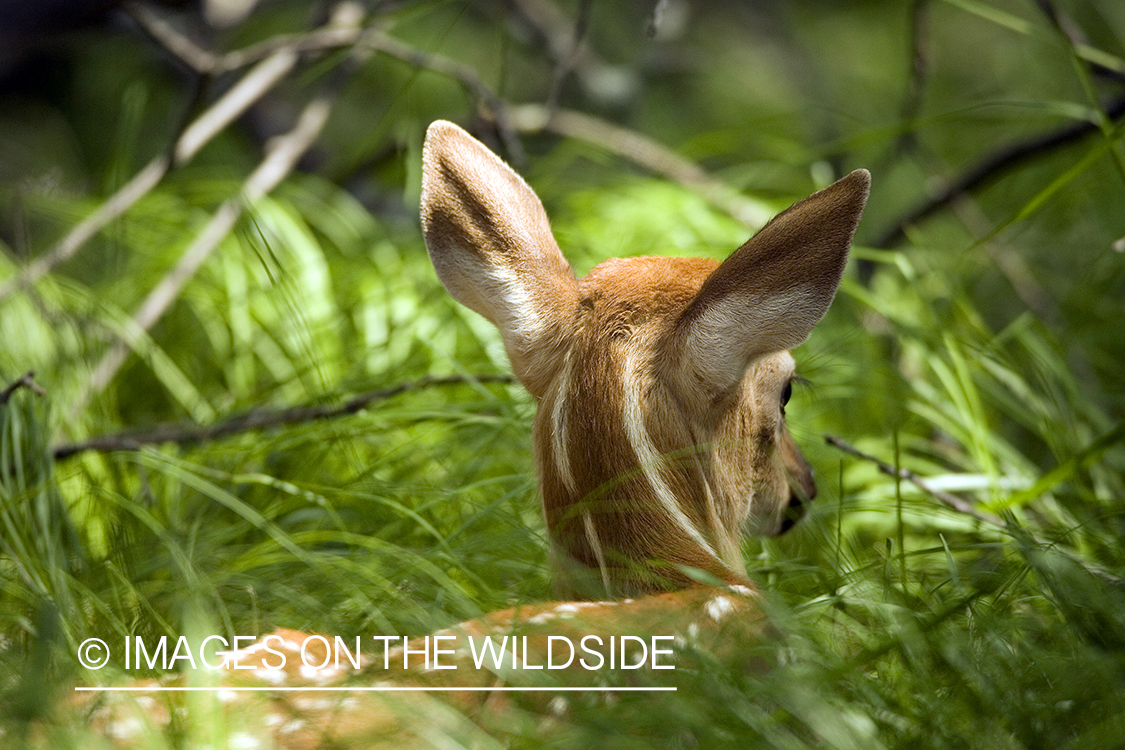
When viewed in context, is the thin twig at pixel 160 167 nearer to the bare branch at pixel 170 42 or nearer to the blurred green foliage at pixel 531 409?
the blurred green foliage at pixel 531 409

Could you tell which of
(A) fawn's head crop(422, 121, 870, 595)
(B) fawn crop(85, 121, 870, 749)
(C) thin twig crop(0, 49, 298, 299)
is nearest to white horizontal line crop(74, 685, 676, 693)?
(B) fawn crop(85, 121, 870, 749)

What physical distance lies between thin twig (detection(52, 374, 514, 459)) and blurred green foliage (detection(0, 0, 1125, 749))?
4 centimetres

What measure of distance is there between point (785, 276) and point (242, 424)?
51.2 inches

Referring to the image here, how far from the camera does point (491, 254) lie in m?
1.57

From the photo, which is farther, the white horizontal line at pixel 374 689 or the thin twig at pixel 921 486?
the thin twig at pixel 921 486

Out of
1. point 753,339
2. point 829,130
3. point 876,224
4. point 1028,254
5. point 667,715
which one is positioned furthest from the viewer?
point 829,130

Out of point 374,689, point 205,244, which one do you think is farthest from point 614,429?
point 205,244

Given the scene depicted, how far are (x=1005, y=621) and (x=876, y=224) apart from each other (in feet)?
9.46

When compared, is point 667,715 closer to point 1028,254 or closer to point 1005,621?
point 1005,621

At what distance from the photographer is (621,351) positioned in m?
1.47

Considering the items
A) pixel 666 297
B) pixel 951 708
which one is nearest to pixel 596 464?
pixel 666 297

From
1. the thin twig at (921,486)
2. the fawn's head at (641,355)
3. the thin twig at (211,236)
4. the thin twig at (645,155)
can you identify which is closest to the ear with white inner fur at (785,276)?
the fawn's head at (641,355)

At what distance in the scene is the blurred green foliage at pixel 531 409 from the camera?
1244 mm

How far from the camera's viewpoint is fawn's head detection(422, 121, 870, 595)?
1404 millimetres
